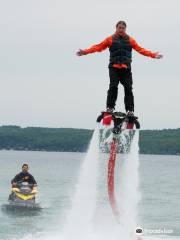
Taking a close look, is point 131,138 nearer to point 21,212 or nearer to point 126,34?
point 126,34

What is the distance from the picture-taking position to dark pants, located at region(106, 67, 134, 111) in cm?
2522

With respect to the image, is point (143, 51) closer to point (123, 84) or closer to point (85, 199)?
point (123, 84)

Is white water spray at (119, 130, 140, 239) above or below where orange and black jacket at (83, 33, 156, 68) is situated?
below

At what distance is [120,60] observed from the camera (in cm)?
2497

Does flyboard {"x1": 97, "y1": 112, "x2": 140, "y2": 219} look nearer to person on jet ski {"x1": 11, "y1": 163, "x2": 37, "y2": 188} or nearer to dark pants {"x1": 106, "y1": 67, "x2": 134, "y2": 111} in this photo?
dark pants {"x1": 106, "y1": 67, "x2": 134, "y2": 111}

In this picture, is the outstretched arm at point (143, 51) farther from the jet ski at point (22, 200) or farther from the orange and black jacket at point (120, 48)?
the jet ski at point (22, 200)

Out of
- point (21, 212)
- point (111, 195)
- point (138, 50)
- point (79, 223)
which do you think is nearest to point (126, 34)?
point (138, 50)


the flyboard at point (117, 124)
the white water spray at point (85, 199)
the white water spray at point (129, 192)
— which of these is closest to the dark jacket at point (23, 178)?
the white water spray at point (85, 199)

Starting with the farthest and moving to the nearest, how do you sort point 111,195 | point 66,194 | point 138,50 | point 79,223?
point 66,194 < point 79,223 < point 111,195 < point 138,50

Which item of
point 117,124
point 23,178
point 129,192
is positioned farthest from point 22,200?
point 117,124

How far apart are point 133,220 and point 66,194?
183 ft

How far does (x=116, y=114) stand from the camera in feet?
82.6

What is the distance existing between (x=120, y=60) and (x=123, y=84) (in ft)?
2.63

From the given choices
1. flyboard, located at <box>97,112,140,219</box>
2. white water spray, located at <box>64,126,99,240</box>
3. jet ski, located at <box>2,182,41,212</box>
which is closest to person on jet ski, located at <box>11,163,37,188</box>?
jet ski, located at <box>2,182,41,212</box>
